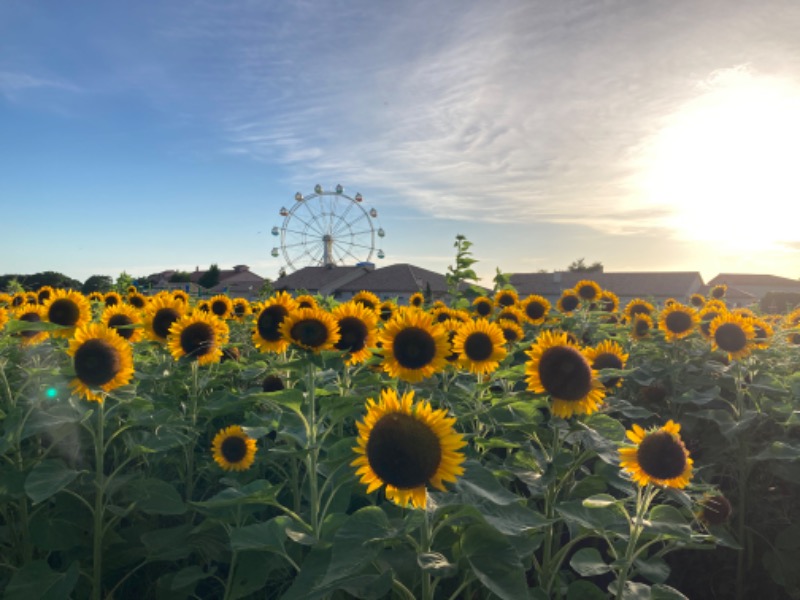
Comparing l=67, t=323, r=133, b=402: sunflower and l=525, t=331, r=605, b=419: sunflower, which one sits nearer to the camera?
l=525, t=331, r=605, b=419: sunflower

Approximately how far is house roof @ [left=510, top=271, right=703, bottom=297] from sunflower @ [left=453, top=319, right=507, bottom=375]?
182 feet

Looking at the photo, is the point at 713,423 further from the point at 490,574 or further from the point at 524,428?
the point at 490,574

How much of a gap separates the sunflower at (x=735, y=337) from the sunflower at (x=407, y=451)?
13.1ft

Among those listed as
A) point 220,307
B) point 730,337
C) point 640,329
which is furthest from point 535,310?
point 220,307

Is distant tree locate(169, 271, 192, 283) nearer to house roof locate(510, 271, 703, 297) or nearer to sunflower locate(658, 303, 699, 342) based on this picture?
house roof locate(510, 271, 703, 297)

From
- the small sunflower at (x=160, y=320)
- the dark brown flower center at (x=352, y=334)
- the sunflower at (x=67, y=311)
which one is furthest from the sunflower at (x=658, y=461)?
the sunflower at (x=67, y=311)

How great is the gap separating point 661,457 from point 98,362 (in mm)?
2791

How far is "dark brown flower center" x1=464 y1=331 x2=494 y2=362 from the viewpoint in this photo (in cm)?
366

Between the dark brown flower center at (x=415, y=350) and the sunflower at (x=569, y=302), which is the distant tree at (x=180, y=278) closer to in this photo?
the sunflower at (x=569, y=302)

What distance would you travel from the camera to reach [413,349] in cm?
307

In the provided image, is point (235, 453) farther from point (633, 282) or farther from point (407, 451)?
point (633, 282)

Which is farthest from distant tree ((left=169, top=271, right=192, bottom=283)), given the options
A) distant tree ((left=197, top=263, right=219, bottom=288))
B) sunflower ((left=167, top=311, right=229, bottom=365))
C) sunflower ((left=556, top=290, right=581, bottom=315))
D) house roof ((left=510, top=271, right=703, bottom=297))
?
sunflower ((left=167, top=311, right=229, bottom=365))

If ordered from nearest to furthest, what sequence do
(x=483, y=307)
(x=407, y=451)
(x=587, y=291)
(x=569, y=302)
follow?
(x=407, y=451)
(x=483, y=307)
(x=587, y=291)
(x=569, y=302)

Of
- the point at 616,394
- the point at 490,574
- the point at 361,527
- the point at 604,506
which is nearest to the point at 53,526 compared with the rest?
the point at 361,527
